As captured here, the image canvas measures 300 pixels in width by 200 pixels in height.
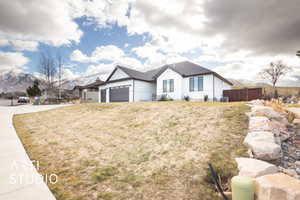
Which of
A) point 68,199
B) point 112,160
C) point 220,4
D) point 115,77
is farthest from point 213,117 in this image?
point 115,77

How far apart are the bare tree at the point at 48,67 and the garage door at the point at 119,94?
85.4 ft

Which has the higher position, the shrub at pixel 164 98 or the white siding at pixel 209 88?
the white siding at pixel 209 88

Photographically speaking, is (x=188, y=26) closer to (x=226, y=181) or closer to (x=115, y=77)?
(x=115, y=77)

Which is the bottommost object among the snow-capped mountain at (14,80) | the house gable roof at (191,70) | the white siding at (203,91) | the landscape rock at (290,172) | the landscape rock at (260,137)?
the landscape rock at (290,172)

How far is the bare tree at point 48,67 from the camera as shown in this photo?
1352 inches

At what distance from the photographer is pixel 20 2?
358 inches

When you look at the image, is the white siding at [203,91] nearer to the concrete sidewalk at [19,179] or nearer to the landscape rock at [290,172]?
the landscape rock at [290,172]

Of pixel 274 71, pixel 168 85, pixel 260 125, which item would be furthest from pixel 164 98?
pixel 274 71

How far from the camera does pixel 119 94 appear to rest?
60.5 ft

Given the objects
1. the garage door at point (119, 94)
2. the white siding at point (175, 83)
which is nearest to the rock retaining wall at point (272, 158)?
the white siding at point (175, 83)

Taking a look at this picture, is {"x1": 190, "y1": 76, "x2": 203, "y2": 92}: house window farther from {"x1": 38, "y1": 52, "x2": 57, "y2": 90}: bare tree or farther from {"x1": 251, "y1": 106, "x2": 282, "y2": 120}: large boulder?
{"x1": 38, "y1": 52, "x2": 57, "y2": 90}: bare tree

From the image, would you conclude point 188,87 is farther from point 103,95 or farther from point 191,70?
point 103,95

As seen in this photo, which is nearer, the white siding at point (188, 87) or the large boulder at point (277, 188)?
the large boulder at point (277, 188)

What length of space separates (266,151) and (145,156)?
2602mm
